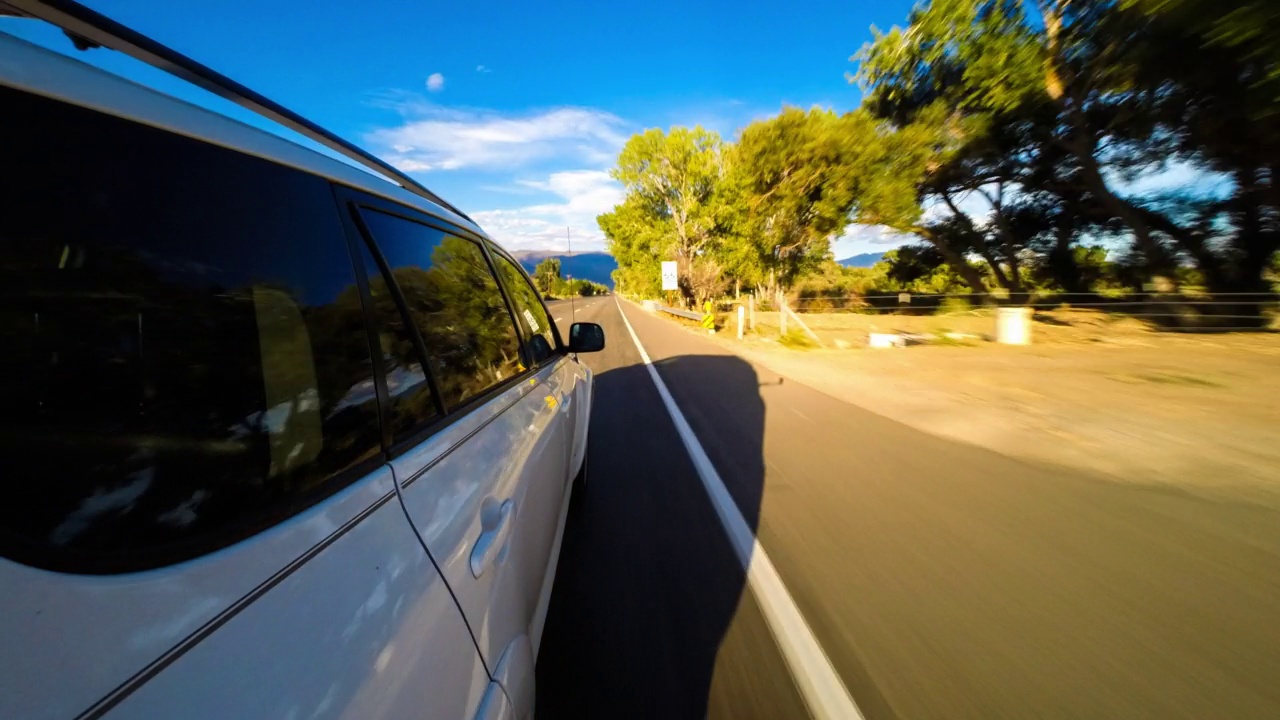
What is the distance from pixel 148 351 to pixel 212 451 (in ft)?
0.65

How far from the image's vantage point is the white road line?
223cm

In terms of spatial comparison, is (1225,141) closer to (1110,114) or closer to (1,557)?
(1110,114)

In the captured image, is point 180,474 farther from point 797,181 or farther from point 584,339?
point 797,181

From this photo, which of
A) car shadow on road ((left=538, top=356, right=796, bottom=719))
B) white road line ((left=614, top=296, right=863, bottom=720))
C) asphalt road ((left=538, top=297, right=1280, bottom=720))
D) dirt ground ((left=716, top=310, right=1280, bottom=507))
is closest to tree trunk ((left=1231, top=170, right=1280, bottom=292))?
dirt ground ((left=716, top=310, right=1280, bottom=507))

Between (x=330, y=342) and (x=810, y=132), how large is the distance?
991 inches

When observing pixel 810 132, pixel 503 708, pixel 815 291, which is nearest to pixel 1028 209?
pixel 810 132

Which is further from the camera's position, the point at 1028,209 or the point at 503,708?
the point at 1028,209

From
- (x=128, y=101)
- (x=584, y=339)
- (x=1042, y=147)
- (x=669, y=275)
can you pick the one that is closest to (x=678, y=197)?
(x=669, y=275)

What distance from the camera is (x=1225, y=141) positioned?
13.7 metres

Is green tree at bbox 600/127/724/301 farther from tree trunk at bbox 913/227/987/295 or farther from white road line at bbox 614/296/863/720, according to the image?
white road line at bbox 614/296/863/720

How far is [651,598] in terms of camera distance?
9.95 feet

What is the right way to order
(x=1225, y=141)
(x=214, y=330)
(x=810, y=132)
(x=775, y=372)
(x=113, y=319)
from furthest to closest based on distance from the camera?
(x=810, y=132), (x=1225, y=141), (x=775, y=372), (x=214, y=330), (x=113, y=319)

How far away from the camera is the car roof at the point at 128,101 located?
32.3 inches

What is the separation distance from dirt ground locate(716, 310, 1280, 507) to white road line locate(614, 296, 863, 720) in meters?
3.22
